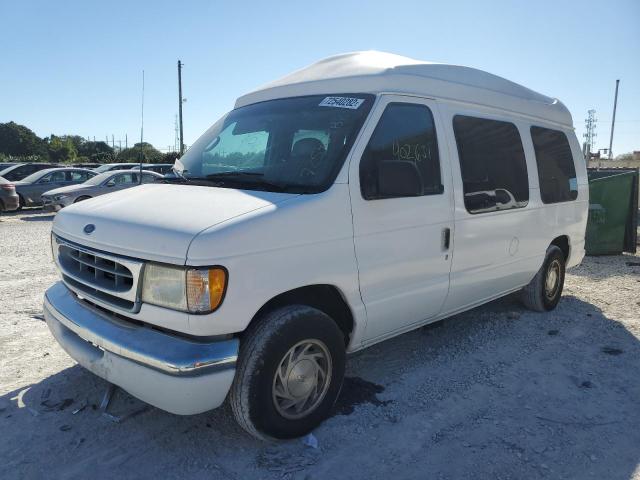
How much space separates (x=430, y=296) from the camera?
12.8 ft

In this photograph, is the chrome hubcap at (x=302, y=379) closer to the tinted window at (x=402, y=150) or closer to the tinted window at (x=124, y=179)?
the tinted window at (x=402, y=150)

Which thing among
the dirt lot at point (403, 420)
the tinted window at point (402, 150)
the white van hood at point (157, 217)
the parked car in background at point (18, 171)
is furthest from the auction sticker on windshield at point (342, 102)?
the parked car in background at point (18, 171)

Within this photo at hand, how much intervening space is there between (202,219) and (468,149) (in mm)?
2441

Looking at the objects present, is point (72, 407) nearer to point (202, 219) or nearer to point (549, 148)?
point (202, 219)

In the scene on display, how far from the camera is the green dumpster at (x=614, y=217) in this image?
946 cm

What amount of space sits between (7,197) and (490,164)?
15423mm

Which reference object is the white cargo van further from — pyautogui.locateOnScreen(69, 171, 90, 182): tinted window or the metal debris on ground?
pyautogui.locateOnScreen(69, 171, 90, 182): tinted window

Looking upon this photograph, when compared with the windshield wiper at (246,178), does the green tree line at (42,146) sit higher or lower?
higher

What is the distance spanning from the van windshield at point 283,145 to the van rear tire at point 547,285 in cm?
335

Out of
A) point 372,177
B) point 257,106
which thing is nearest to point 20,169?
point 257,106

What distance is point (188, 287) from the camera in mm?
2551

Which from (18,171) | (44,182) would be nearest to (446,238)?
(44,182)

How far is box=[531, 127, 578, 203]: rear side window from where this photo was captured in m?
5.28

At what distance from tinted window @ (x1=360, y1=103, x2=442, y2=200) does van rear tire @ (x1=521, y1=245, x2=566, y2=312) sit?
2.51 meters
